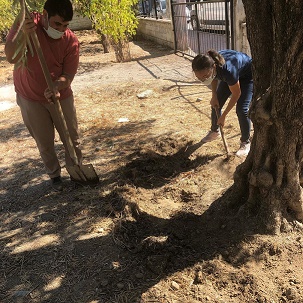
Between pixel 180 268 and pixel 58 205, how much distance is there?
1.55 meters

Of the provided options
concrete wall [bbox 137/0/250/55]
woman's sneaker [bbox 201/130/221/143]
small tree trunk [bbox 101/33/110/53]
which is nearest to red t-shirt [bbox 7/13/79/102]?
woman's sneaker [bbox 201/130/221/143]

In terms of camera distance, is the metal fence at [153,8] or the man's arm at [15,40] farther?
the metal fence at [153,8]

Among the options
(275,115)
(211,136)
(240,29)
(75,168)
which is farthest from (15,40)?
(240,29)

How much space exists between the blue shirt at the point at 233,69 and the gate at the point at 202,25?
131 inches

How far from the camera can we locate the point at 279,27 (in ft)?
6.47

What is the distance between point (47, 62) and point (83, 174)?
1.19m

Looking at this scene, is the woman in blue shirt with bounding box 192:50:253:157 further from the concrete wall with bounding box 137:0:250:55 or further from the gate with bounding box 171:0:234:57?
the gate with bounding box 171:0:234:57

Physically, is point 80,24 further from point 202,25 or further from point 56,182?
point 56,182

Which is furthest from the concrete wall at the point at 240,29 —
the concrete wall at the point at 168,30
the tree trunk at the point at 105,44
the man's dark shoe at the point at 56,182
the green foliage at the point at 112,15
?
the tree trunk at the point at 105,44

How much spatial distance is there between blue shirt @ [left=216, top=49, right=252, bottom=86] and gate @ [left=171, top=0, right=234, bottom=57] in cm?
332

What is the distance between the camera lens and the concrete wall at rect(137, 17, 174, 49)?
1111 centimetres

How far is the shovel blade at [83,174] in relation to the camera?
3.55 metres

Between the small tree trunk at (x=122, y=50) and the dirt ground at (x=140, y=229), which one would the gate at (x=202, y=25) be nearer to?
the small tree trunk at (x=122, y=50)

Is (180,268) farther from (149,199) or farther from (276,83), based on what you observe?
(276,83)
